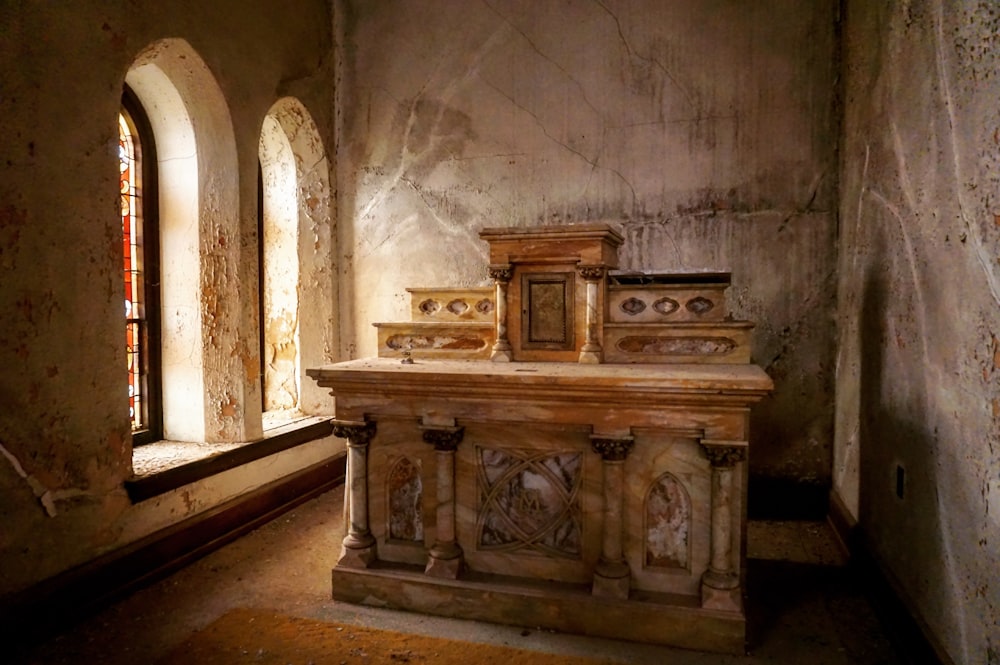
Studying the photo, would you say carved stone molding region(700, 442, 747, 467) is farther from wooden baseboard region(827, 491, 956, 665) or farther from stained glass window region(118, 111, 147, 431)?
stained glass window region(118, 111, 147, 431)

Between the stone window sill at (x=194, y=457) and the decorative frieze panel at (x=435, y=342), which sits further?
the decorative frieze panel at (x=435, y=342)

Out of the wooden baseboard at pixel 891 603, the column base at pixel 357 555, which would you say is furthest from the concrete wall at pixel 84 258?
the wooden baseboard at pixel 891 603

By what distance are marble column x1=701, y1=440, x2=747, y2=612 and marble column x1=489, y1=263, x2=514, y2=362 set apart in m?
1.22

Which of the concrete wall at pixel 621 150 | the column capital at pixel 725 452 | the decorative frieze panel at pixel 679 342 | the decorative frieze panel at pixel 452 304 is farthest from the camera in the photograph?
the concrete wall at pixel 621 150

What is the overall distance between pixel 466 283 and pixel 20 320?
319cm

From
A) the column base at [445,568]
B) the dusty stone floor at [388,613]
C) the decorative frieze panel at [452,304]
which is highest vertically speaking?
the decorative frieze panel at [452,304]

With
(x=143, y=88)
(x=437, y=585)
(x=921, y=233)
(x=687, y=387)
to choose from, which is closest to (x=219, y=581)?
(x=437, y=585)

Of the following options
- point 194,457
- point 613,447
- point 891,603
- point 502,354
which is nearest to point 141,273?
point 194,457

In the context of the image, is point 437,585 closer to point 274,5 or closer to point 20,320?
point 20,320

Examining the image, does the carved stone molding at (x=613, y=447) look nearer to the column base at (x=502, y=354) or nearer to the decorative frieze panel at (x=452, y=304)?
the column base at (x=502, y=354)

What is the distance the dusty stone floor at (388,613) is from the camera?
2.82 meters

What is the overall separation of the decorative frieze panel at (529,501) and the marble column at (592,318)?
563 mm

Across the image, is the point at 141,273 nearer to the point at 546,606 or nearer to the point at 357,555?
the point at 357,555

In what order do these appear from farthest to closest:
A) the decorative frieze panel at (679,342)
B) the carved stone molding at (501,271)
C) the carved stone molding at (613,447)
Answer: the carved stone molding at (501,271) < the decorative frieze panel at (679,342) < the carved stone molding at (613,447)
